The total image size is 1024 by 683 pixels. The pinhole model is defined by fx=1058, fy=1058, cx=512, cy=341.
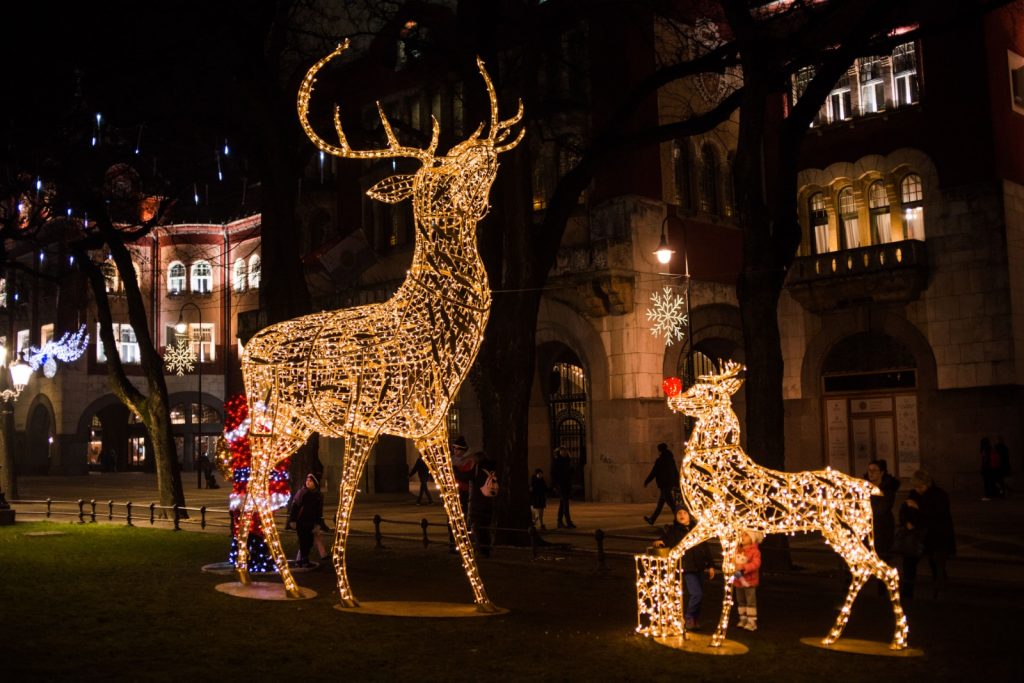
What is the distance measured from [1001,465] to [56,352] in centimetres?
3567

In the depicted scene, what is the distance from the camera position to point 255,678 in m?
8.67

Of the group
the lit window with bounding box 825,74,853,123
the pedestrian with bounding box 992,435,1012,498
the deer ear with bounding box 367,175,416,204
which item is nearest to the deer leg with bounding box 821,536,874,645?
the deer ear with bounding box 367,175,416,204

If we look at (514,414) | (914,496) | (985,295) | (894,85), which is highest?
(894,85)

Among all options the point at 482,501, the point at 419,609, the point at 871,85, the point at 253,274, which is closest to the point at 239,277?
the point at 253,274

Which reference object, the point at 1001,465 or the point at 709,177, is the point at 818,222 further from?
the point at 1001,465

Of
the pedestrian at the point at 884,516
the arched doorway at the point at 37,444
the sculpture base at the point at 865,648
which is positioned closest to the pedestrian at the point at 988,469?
the pedestrian at the point at 884,516

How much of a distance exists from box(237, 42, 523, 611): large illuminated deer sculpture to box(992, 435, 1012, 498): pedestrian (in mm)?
18349

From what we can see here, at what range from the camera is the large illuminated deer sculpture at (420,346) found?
11516 mm

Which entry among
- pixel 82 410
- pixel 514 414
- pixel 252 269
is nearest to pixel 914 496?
pixel 514 414

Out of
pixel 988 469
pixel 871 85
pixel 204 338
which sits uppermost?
pixel 871 85

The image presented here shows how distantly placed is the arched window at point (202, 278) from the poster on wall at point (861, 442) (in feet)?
129

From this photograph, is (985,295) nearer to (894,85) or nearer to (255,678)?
(894,85)

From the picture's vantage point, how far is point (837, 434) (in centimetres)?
3092

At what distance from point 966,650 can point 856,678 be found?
73.4 inches
